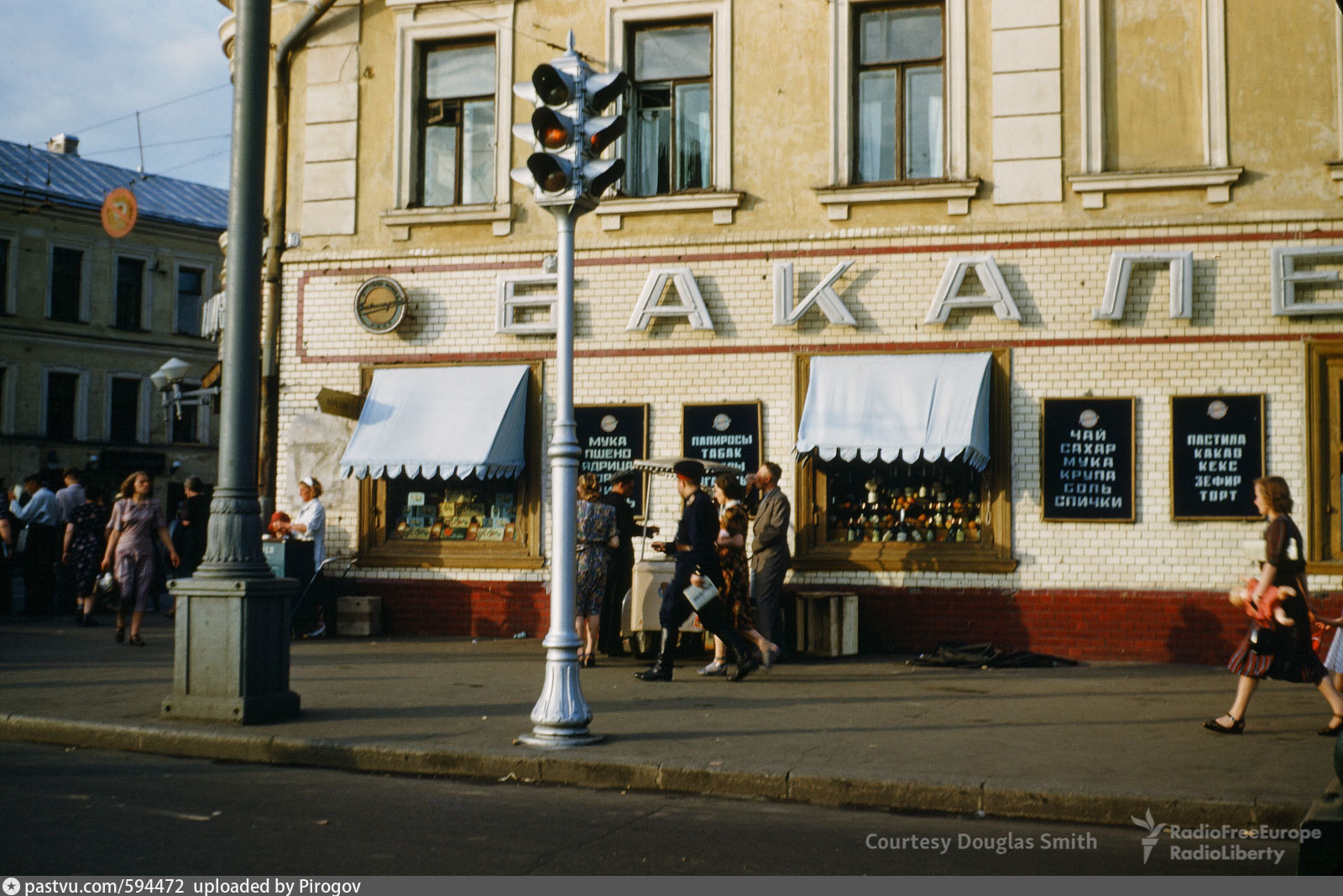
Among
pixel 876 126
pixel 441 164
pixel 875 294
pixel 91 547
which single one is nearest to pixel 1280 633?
pixel 875 294

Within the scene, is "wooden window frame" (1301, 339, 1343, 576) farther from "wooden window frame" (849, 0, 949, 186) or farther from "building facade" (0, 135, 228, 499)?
"building facade" (0, 135, 228, 499)

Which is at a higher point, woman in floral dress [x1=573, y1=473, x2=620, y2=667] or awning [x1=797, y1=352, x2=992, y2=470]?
awning [x1=797, y1=352, x2=992, y2=470]

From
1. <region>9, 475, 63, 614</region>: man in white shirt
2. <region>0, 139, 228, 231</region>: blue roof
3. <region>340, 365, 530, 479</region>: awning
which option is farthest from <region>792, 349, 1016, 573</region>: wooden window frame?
<region>0, 139, 228, 231</region>: blue roof

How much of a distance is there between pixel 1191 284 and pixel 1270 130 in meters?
1.69

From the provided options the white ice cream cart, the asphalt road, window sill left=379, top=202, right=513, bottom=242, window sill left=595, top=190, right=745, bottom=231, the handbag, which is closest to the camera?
the asphalt road

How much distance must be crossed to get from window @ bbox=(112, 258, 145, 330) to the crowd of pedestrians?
73.6 feet

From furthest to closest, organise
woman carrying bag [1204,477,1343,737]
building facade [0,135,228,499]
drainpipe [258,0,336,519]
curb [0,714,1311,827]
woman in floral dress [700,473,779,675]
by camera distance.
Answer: building facade [0,135,228,499] < drainpipe [258,0,336,519] < woman in floral dress [700,473,779,675] < woman carrying bag [1204,477,1343,737] < curb [0,714,1311,827]

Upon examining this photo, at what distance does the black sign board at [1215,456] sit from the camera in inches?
514

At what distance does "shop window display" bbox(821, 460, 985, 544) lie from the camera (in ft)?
45.6

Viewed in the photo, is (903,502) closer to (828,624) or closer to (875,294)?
(828,624)

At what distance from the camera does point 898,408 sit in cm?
1365

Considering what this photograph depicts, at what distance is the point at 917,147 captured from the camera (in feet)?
47.0
